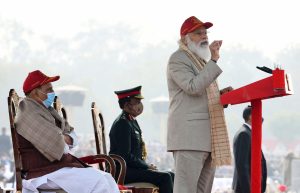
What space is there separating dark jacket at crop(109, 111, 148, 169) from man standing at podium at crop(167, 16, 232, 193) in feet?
2.90

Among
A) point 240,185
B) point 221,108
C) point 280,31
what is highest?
point 280,31

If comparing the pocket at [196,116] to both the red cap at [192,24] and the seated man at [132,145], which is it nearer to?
the red cap at [192,24]

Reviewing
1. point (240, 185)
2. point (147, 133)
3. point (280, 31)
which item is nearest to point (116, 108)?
point (147, 133)

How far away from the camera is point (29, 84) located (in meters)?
5.32

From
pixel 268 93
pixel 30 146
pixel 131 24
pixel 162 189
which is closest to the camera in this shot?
pixel 268 93

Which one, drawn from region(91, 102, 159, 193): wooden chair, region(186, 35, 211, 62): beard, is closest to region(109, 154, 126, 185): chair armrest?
region(91, 102, 159, 193): wooden chair

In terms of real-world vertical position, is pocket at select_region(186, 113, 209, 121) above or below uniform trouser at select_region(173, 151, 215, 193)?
above

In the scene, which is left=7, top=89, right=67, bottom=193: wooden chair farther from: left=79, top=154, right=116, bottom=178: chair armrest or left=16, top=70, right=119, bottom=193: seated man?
left=79, top=154, right=116, bottom=178: chair armrest

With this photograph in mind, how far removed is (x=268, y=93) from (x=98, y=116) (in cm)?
203

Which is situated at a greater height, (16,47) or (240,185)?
(16,47)

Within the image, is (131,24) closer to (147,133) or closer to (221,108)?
(147,133)

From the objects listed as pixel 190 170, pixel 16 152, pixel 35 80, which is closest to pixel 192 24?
pixel 190 170

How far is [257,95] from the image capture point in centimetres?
471

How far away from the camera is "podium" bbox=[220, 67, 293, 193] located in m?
4.59
